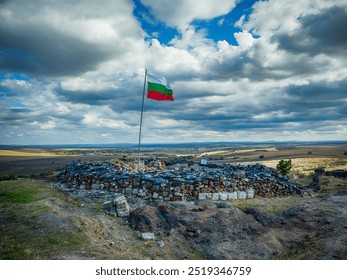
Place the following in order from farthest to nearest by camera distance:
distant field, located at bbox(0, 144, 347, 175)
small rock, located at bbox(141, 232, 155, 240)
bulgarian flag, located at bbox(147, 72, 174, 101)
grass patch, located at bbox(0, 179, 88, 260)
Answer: distant field, located at bbox(0, 144, 347, 175)
bulgarian flag, located at bbox(147, 72, 174, 101)
small rock, located at bbox(141, 232, 155, 240)
grass patch, located at bbox(0, 179, 88, 260)

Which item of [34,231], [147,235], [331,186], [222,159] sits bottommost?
[222,159]

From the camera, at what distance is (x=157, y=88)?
1695 cm

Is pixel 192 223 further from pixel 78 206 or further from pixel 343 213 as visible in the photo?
pixel 343 213

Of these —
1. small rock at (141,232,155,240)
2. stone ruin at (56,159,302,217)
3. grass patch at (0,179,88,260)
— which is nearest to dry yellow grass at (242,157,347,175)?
stone ruin at (56,159,302,217)

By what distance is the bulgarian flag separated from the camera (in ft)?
55.2

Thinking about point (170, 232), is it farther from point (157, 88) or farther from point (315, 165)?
point (315, 165)

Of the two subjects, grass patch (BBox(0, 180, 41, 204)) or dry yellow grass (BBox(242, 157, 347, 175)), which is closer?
grass patch (BBox(0, 180, 41, 204))

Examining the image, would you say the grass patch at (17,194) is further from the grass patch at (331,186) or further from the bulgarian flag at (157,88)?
the grass patch at (331,186)

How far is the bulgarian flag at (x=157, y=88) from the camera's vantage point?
16828 mm

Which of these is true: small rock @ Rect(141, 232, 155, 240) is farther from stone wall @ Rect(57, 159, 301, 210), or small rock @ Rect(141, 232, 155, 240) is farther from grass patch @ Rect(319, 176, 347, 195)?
grass patch @ Rect(319, 176, 347, 195)

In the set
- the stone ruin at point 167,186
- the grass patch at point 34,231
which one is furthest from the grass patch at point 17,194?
the stone ruin at point 167,186

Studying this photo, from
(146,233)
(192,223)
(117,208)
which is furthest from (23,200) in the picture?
(192,223)

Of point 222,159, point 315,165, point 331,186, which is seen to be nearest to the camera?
point 331,186

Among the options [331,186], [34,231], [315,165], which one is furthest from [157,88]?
[315,165]
